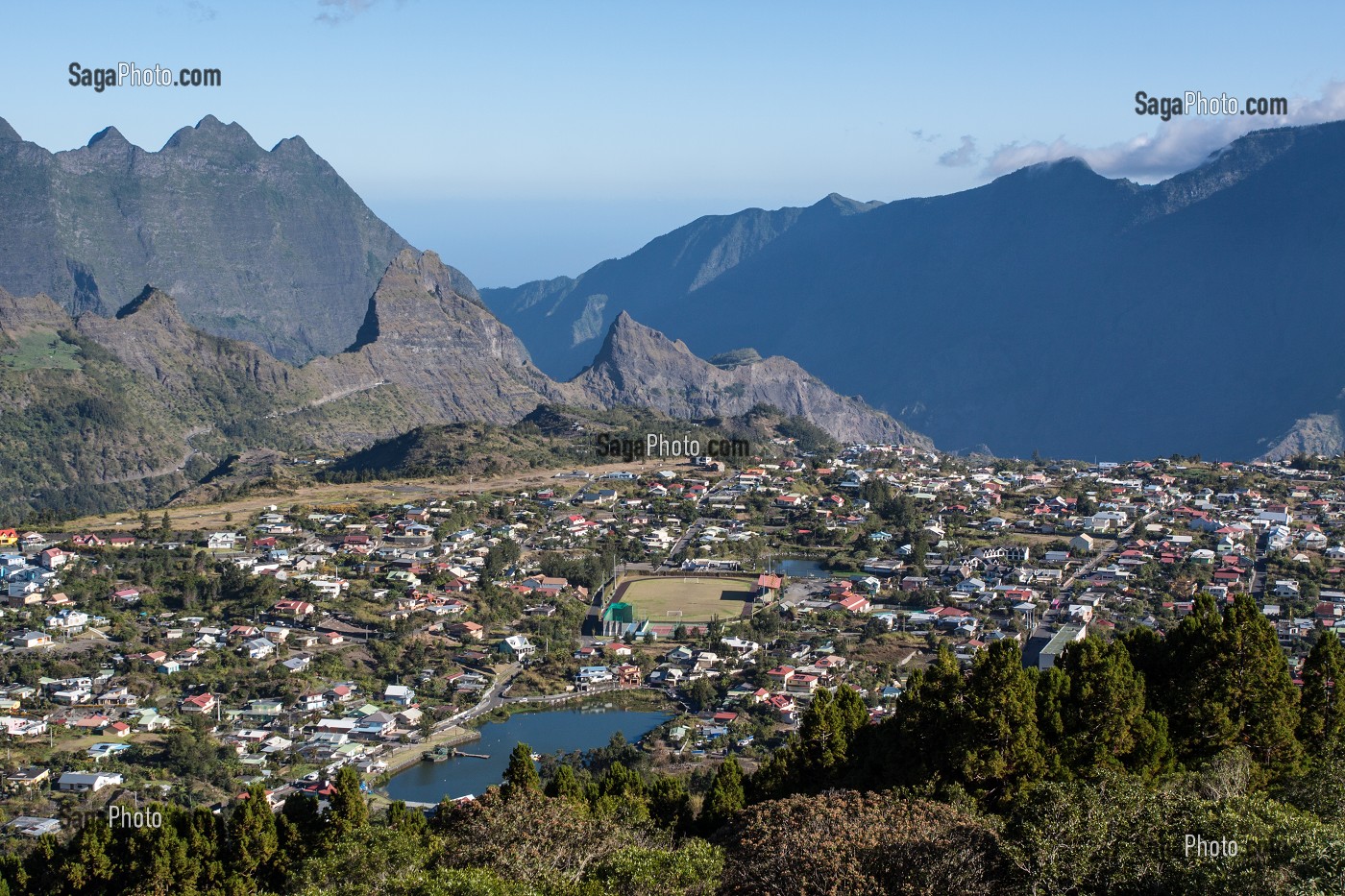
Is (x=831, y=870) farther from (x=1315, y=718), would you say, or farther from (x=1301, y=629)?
(x=1301, y=629)

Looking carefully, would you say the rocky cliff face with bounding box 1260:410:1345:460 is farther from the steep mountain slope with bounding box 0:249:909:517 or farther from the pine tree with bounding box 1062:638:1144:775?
the pine tree with bounding box 1062:638:1144:775

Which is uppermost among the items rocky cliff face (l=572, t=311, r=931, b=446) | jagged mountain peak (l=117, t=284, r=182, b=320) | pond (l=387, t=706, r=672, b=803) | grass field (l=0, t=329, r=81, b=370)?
jagged mountain peak (l=117, t=284, r=182, b=320)

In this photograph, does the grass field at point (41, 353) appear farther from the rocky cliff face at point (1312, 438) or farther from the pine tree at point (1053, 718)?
the pine tree at point (1053, 718)

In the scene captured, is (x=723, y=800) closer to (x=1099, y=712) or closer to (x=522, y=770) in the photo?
(x=522, y=770)

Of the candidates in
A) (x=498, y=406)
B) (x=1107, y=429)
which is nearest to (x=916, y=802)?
(x=498, y=406)

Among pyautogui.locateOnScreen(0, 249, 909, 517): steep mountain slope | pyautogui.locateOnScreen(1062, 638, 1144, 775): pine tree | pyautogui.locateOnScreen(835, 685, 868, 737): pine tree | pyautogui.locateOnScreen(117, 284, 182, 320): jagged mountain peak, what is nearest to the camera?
pyautogui.locateOnScreen(1062, 638, 1144, 775): pine tree

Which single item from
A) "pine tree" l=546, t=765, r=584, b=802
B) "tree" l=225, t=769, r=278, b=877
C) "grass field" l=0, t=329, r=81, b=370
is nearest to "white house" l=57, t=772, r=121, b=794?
"tree" l=225, t=769, r=278, b=877
